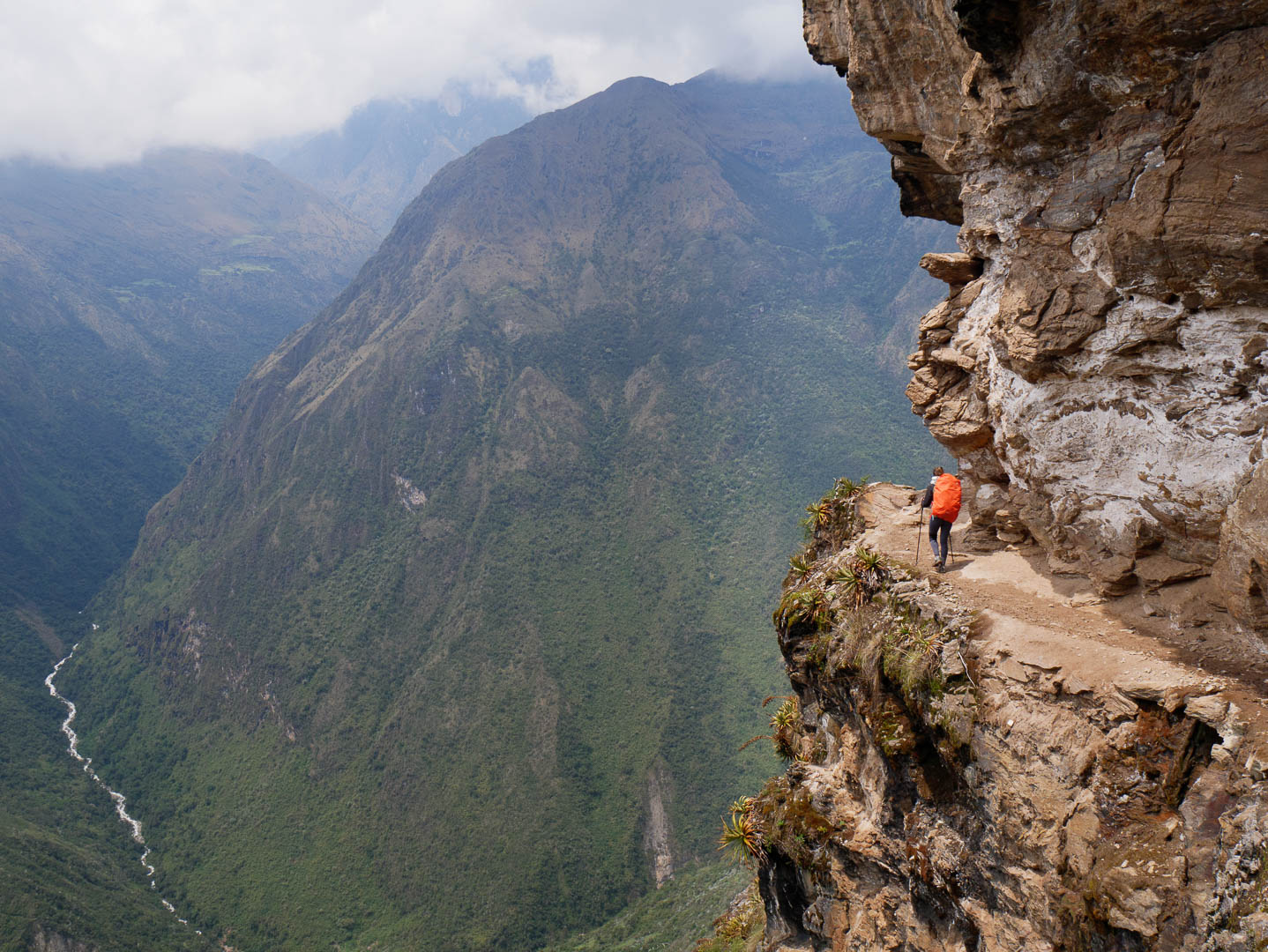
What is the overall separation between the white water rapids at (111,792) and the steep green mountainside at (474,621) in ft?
7.97

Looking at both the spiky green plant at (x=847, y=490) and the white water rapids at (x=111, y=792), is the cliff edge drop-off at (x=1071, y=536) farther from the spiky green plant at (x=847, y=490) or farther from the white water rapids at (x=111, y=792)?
the white water rapids at (x=111, y=792)

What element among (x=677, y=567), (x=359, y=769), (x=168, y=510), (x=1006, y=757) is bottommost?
(x=359, y=769)

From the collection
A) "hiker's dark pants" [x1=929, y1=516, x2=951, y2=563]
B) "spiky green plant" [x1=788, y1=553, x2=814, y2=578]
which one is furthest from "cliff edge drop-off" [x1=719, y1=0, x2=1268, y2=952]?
"spiky green plant" [x1=788, y1=553, x2=814, y2=578]

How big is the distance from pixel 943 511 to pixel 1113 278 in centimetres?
727

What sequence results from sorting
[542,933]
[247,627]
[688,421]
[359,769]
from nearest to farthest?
[542,933]
[359,769]
[247,627]
[688,421]

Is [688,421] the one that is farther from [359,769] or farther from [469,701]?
[359,769]

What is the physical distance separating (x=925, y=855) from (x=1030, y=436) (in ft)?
35.8

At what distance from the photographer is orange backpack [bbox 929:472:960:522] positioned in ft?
67.9

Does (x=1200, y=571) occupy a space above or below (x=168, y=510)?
below

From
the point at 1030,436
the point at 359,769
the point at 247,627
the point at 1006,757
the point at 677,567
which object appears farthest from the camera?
the point at 247,627

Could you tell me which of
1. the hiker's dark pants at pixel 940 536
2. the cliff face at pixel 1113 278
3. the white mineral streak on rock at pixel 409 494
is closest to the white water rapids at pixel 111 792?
the white mineral streak on rock at pixel 409 494

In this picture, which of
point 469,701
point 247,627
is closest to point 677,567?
point 469,701

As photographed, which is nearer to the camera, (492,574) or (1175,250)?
(1175,250)

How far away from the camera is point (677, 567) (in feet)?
464
